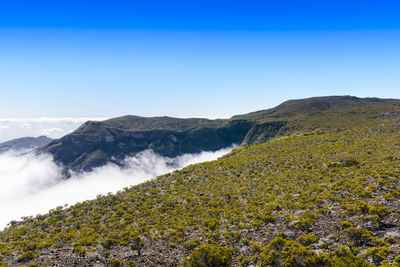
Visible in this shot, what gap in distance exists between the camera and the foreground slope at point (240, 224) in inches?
432

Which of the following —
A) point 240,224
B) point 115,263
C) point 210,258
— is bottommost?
point 115,263

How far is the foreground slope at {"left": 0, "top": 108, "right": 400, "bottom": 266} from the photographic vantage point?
10961 millimetres

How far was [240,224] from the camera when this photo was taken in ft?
49.5

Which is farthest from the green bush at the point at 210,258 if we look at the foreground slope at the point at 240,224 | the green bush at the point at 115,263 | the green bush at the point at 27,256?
the green bush at the point at 27,256

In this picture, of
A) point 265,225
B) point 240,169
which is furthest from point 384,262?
point 240,169

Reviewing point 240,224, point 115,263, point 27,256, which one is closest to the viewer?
point 115,263

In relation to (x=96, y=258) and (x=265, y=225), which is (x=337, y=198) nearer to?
(x=265, y=225)

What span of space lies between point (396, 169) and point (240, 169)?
60.0ft

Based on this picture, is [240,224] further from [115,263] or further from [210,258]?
[115,263]

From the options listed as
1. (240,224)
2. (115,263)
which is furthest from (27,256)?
(240,224)

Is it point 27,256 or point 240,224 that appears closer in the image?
point 27,256

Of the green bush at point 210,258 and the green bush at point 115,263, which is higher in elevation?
the green bush at point 210,258

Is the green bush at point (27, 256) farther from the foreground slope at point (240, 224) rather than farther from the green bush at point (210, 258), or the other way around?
the green bush at point (210, 258)

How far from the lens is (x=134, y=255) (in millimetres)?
12742
